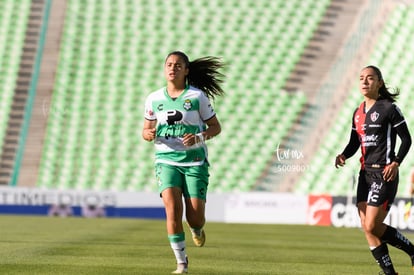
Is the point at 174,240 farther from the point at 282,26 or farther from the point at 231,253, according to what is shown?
the point at 282,26

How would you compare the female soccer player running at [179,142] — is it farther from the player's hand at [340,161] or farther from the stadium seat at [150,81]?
the stadium seat at [150,81]

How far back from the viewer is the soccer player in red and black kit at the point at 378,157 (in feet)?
30.9

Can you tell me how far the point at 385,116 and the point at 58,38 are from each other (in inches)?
1048

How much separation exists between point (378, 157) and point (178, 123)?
2.02 m

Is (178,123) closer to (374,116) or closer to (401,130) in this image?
(374,116)

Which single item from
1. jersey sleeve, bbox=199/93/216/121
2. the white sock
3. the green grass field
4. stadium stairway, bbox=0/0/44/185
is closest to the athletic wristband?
jersey sleeve, bbox=199/93/216/121

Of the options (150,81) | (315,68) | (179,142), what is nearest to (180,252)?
(179,142)

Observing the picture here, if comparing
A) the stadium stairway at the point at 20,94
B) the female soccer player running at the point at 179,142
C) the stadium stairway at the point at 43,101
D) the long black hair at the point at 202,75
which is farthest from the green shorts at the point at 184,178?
the stadium stairway at the point at 20,94

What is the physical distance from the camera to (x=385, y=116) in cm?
955

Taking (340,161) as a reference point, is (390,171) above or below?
above

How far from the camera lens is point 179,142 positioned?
9398 mm

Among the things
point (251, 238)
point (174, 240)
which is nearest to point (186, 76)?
point (174, 240)

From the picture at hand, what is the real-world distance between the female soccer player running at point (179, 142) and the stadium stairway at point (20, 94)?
23.0 meters

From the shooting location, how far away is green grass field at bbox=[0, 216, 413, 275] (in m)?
9.96
